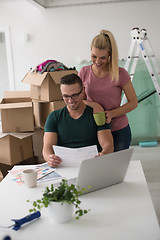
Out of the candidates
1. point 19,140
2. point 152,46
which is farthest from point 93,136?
point 152,46

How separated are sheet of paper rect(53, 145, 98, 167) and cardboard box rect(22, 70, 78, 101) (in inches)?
46.4

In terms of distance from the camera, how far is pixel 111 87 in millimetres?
2279

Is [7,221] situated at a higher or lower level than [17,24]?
lower

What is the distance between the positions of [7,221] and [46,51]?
13.1ft

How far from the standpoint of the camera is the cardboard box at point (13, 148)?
3.22 m

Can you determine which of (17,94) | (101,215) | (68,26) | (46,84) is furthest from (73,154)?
(68,26)

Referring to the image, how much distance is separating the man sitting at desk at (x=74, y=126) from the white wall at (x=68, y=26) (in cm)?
296

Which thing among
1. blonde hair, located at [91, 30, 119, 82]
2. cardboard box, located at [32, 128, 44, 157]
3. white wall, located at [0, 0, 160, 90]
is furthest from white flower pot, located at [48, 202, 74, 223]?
white wall, located at [0, 0, 160, 90]

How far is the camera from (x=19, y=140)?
3.34 m

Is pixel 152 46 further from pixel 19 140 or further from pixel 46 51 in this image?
pixel 19 140

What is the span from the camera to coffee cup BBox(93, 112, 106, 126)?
1960mm

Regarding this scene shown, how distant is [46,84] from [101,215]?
75.6 inches

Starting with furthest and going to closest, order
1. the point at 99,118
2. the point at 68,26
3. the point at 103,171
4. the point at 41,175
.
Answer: the point at 68,26, the point at 99,118, the point at 41,175, the point at 103,171

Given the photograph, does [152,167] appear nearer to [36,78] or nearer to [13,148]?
[13,148]
